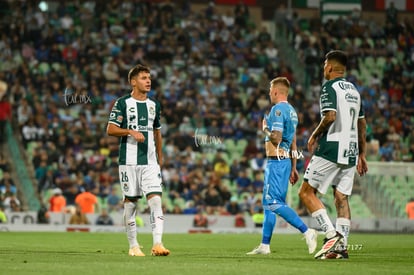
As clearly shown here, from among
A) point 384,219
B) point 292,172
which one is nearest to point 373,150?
point 384,219

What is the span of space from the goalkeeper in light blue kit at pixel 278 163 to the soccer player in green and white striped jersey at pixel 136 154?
171 cm

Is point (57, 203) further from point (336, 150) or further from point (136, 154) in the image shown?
point (336, 150)

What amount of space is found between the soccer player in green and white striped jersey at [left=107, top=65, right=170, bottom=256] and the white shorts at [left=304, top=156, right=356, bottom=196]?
212 centimetres

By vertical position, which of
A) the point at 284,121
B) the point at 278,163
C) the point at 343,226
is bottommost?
the point at 343,226

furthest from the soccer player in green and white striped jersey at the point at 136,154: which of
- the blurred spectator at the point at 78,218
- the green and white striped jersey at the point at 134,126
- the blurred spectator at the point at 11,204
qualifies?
the blurred spectator at the point at 11,204

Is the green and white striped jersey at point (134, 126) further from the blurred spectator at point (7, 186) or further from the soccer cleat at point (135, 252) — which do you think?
the blurred spectator at point (7, 186)

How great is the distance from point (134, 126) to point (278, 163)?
2.27 metres

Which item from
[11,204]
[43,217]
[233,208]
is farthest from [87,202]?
[233,208]

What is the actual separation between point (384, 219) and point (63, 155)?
1019 cm

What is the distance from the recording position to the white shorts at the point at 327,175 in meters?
12.9

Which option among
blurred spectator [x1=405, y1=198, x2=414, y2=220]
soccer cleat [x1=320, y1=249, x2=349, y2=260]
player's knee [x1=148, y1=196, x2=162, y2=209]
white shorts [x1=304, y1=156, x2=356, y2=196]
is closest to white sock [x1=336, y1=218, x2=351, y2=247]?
soccer cleat [x1=320, y1=249, x2=349, y2=260]

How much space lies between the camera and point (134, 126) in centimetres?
1346

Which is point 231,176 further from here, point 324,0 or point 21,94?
point 324,0

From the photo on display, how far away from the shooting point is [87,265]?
11.0 meters
